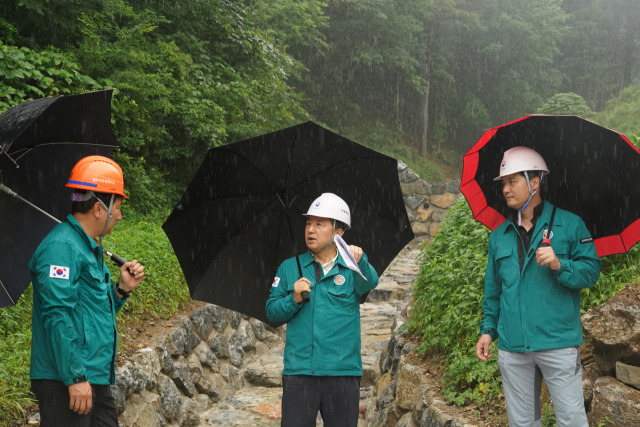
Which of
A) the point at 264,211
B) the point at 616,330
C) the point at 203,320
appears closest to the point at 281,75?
the point at 203,320

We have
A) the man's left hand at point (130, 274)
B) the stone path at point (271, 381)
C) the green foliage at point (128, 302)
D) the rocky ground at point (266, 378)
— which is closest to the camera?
the man's left hand at point (130, 274)

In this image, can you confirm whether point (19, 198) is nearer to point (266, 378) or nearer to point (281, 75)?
point (266, 378)

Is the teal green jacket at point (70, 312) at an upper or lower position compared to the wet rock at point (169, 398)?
upper

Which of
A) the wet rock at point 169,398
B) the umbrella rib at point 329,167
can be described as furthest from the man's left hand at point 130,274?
the wet rock at point 169,398

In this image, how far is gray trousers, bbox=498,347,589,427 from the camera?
2.89 m

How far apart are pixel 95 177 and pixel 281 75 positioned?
11.6 meters

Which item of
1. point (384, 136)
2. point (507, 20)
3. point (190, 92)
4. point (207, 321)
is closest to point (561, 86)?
point (507, 20)

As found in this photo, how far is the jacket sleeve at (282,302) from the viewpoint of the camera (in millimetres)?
3215

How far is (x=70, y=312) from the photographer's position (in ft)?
8.89

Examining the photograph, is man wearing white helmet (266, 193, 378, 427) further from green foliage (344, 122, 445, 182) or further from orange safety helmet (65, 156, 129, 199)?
green foliage (344, 122, 445, 182)

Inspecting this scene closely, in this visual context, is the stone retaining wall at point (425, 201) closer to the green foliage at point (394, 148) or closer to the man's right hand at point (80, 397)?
the green foliage at point (394, 148)

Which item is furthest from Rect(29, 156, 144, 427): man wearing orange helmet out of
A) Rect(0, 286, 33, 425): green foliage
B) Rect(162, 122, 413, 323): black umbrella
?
Rect(0, 286, 33, 425): green foliage

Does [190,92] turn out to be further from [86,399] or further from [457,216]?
[86,399]

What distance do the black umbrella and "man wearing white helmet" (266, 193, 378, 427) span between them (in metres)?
0.38
